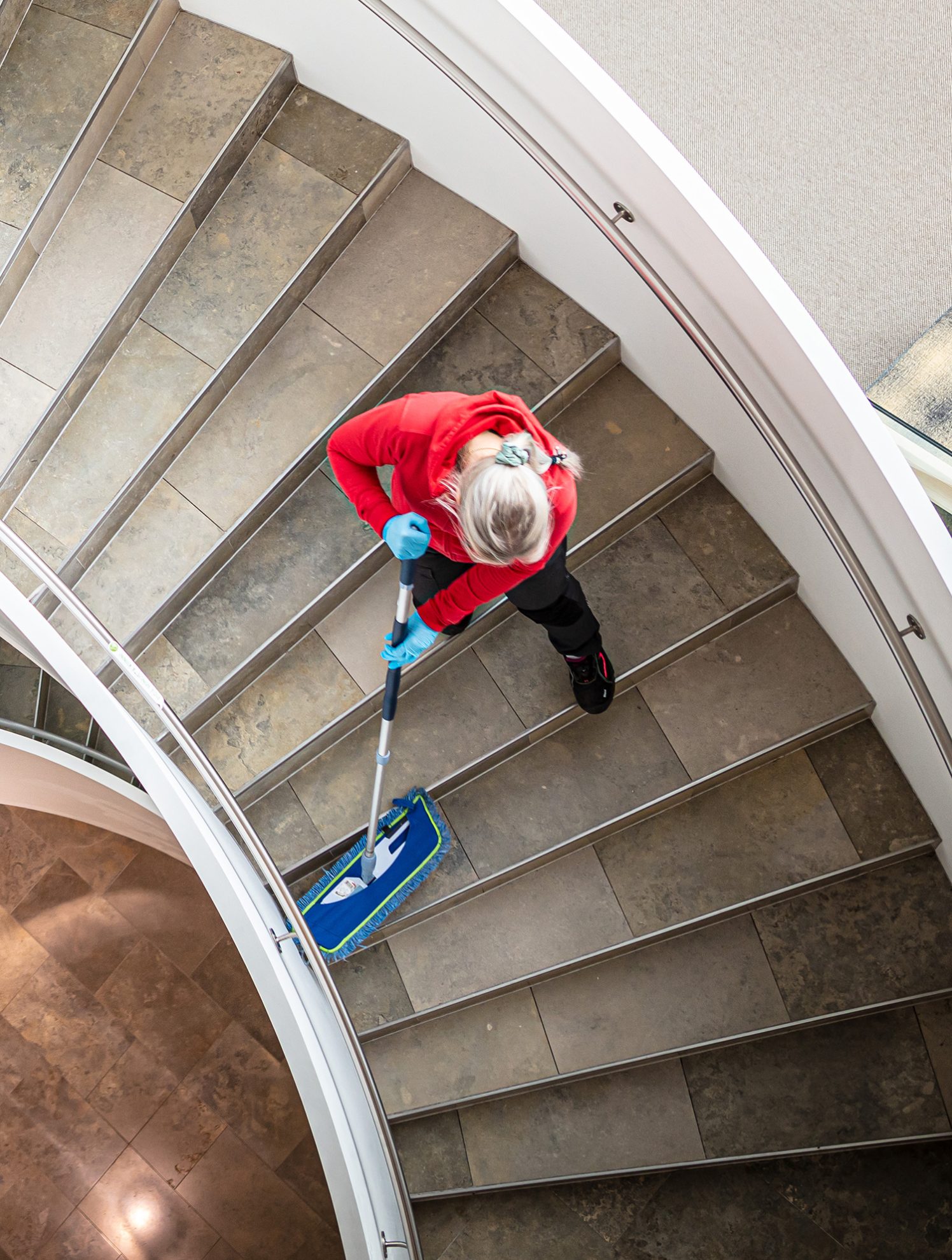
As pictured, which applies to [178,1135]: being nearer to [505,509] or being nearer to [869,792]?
[869,792]

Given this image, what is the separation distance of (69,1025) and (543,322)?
6378 millimetres

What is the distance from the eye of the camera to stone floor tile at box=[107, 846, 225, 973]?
22.7 ft

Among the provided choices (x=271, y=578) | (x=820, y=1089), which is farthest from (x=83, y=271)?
(x=820, y=1089)

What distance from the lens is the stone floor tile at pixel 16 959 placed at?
269 inches

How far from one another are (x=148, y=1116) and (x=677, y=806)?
5.30 metres

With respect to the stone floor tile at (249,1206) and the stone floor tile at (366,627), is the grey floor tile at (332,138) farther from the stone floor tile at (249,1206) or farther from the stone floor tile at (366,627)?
the stone floor tile at (249,1206)

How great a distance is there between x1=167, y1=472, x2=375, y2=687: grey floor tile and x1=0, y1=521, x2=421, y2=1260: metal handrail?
0.47 m

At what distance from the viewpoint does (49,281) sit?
3.91 metres

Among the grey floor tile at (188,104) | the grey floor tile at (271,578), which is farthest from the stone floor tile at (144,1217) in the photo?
the grey floor tile at (188,104)

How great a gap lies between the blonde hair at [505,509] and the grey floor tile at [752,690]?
176cm

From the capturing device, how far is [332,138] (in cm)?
395

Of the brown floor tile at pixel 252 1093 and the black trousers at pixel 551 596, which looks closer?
the black trousers at pixel 551 596

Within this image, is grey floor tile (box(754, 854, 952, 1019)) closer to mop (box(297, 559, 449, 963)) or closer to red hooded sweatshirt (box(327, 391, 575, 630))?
mop (box(297, 559, 449, 963))

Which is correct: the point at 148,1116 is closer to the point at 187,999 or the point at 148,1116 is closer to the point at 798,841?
the point at 187,999
